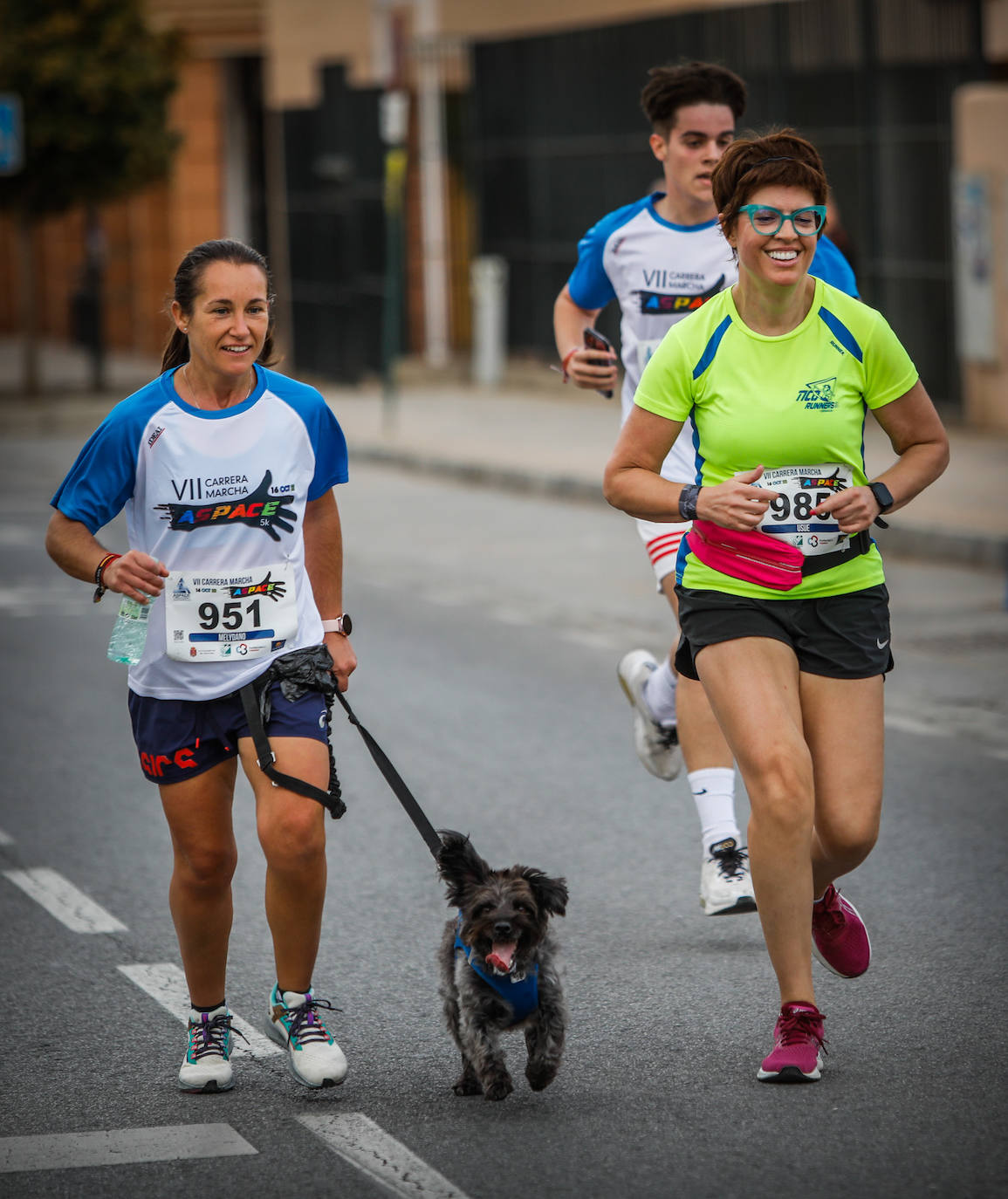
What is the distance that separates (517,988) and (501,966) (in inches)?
3.6

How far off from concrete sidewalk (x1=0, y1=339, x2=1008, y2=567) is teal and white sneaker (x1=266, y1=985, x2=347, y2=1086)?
905cm

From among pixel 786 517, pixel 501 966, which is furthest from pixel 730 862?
pixel 501 966

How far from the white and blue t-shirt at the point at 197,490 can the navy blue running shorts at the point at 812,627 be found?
0.95m

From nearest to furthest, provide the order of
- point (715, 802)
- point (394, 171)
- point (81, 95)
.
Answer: point (715, 802), point (394, 171), point (81, 95)

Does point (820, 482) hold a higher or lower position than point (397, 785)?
higher

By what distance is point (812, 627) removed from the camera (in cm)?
488

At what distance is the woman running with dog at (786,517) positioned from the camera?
187 inches

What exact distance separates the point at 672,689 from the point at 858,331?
7.41ft

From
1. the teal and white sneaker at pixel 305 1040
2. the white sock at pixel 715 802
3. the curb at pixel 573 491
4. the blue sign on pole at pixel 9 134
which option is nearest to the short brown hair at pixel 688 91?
the white sock at pixel 715 802

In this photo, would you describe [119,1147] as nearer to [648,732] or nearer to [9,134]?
[648,732]

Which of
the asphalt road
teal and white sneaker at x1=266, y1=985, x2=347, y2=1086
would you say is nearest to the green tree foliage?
the asphalt road

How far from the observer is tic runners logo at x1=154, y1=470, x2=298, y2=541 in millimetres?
4746

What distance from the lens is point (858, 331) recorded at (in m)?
4.86

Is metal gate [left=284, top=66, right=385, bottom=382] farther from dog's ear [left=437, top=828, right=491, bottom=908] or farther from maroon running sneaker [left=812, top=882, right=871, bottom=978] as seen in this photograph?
dog's ear [left=437, top=828, right=491, bottom=908]
